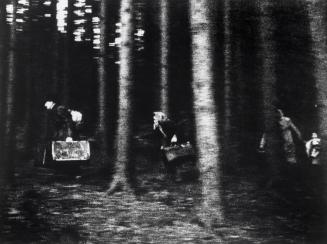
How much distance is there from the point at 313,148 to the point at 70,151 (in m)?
1.83

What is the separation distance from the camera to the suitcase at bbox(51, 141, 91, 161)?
3.18 m

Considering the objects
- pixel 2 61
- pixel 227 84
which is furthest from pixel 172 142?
pixel 2 61

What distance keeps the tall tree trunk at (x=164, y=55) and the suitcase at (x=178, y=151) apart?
0.27 meters

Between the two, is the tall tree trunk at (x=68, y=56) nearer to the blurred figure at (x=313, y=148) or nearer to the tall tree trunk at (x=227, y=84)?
the tall tree trunk at (x=227, y=84)

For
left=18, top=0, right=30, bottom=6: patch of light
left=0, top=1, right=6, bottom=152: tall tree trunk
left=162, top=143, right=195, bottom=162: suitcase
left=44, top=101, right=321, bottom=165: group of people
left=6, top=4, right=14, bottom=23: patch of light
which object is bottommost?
left=162, top=143, right=195, bottom=162: suitcase

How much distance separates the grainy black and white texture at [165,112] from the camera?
306 centimetres

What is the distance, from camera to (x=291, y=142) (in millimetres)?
3203

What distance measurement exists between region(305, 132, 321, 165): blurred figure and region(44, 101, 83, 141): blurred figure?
68.3 inches

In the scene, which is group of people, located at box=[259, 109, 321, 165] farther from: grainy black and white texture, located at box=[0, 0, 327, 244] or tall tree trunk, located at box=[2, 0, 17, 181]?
tall tree trunk, located at box=[2, 0, 17, 181]

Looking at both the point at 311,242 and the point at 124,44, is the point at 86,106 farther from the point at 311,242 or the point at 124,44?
the point at 311,242

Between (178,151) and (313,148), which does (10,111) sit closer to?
(178,151)

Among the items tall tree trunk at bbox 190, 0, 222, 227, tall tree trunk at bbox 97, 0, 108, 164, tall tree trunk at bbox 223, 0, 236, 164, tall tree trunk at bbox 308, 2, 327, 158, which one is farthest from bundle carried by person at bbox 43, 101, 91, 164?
tall tree trunk at bbox 308, 2, 327, 158

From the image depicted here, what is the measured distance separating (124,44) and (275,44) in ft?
3.87

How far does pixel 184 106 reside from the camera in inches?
127
